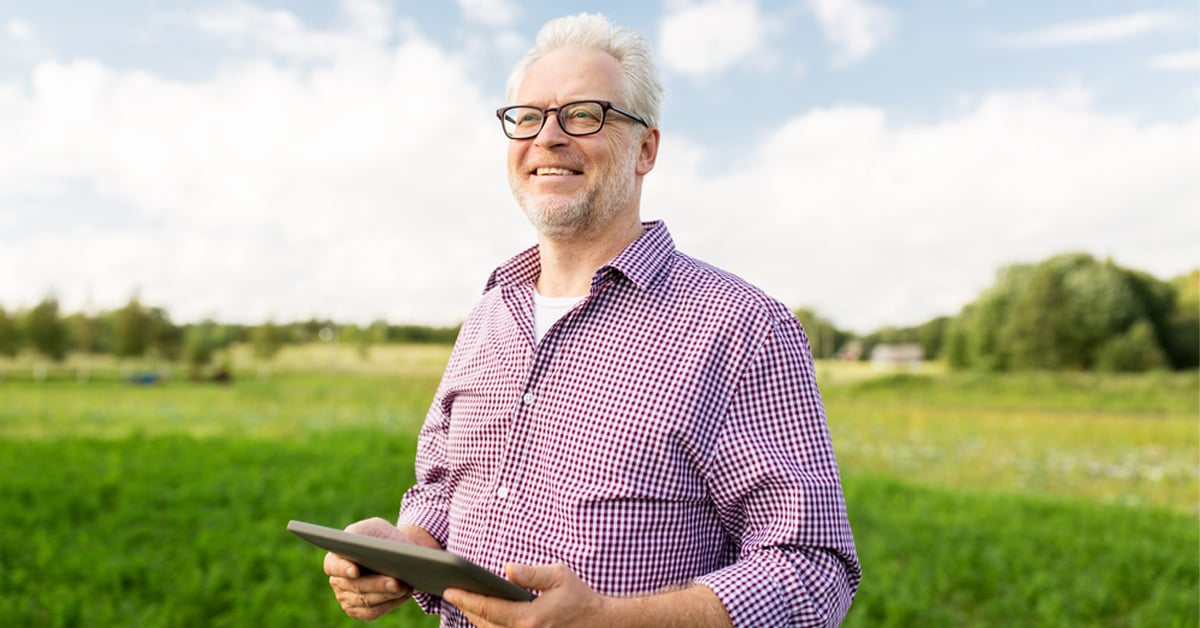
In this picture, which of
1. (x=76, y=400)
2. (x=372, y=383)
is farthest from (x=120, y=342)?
(x=372, y=383)

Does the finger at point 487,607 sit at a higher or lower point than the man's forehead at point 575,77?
lower

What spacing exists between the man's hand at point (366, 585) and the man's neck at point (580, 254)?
0.52m

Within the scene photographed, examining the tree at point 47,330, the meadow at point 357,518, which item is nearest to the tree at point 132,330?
the tree at point 47,330

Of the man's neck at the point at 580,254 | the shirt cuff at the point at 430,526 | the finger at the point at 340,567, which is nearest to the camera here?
the finger at the point at 340,567

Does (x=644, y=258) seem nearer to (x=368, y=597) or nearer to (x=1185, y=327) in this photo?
(x=368, y=597)

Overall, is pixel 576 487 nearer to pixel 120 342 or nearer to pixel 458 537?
pixel 458 537

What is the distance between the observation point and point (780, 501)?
141cm

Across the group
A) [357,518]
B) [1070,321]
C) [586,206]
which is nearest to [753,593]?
[586,206]

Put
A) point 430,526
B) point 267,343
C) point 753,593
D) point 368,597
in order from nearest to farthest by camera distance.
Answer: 1. point 753,593
2. point 368,597
3. point 430,526
4. point 267,343

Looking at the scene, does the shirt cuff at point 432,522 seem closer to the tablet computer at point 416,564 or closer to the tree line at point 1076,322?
the tablet computer at point 416,564

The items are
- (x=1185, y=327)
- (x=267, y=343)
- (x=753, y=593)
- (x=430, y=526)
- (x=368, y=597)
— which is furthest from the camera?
(x=1185, y=327)

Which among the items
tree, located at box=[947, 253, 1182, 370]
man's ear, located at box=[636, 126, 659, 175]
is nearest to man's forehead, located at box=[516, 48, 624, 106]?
man's ear, located at box=[636, 126, 659, 175]

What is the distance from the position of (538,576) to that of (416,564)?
17cm

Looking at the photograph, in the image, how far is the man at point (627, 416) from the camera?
141 centimetres
